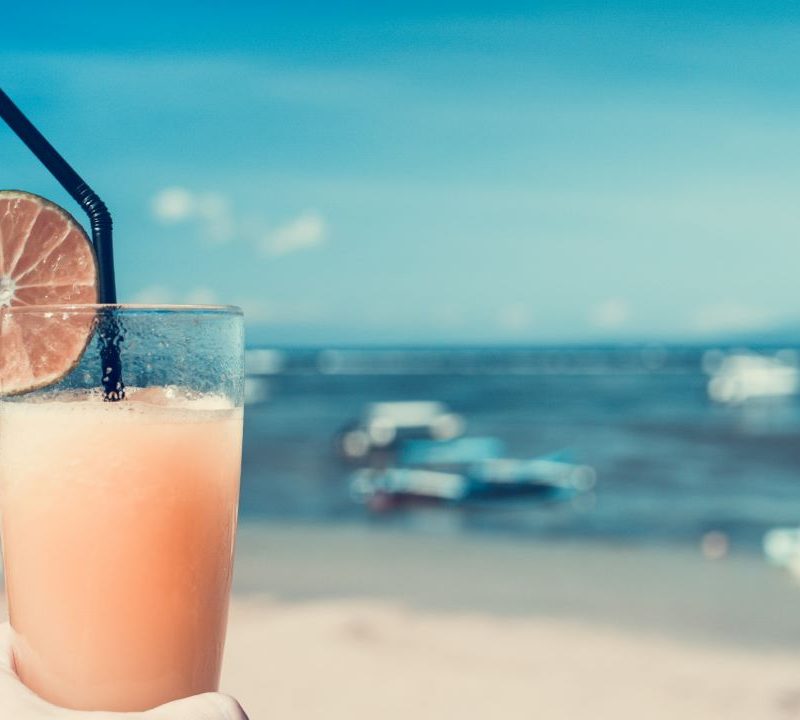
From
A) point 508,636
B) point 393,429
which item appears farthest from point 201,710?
point 393,429

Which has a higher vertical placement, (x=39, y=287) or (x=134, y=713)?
(x=39, y=287)

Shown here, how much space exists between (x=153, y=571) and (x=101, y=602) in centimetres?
9

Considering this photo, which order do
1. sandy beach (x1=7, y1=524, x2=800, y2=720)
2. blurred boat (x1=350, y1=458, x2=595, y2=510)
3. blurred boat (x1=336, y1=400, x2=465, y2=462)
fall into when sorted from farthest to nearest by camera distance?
1. blurred boat (x1=336, y1=400, x2=465, y2=462)
2. blurred boat (x1=350, y1=458, x2=595, y2=510)
3. sandy beach (x1=7, y1=524, x2=800, y2=720)

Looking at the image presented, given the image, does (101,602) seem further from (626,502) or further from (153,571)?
(626,502)

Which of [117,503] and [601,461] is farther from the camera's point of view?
[601,461]

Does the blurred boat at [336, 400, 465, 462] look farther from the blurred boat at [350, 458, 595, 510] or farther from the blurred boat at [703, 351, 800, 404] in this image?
the blurred boat at [703, 351, 800, 404]

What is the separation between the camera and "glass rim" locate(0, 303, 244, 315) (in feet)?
5.30

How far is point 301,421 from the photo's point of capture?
99.5ft

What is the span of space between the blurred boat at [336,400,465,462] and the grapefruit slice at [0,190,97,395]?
788 inches

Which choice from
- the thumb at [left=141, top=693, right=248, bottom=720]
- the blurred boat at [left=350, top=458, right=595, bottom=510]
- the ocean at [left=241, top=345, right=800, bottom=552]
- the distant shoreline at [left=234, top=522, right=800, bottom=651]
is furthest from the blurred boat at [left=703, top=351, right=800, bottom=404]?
the thumb at [left=141, top=693, right=248, bottom=720]

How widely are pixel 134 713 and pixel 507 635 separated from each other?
6115 millimetres

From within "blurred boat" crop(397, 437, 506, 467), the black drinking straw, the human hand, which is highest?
the black drinking straw

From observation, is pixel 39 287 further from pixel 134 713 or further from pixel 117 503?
pixel 134 713

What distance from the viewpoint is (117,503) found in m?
1.67
